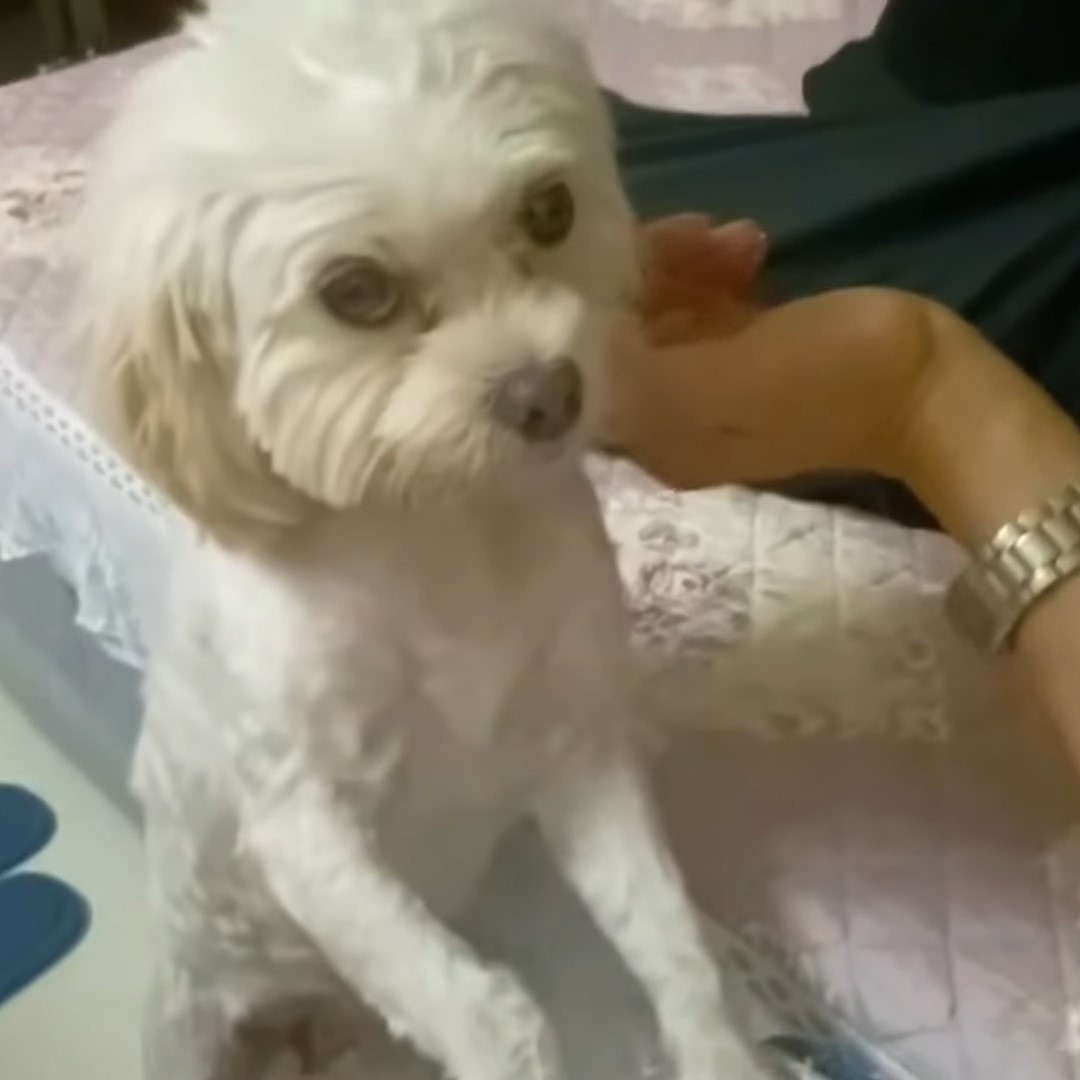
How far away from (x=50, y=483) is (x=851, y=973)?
613mm

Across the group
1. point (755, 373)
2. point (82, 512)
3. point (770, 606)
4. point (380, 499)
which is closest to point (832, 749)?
point (770, 606)

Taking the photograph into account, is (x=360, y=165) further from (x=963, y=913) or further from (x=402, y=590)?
(x=963, y=913)

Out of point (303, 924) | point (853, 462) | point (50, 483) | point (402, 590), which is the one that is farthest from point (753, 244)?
point (50, 483)

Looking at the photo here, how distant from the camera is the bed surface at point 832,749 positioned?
839mm

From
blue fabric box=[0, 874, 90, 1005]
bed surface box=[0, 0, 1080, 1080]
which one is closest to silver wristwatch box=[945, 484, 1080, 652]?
bed surface box=[0, 0, 1080, 1080]

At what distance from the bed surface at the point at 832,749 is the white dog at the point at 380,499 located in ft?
0.32

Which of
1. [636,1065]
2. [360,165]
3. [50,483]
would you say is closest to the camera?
[360,165]

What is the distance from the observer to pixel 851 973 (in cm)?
85

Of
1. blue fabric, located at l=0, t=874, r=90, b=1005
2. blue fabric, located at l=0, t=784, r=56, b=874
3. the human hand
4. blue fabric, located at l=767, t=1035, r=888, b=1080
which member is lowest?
blue fabric, located at l=0, t=874, r=90, b=1005

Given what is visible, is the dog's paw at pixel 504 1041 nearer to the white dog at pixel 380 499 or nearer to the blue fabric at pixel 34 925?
the white dog at pixel 380 499

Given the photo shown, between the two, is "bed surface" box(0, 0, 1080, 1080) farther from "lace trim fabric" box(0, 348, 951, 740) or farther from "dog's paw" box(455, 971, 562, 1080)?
"dog's paw" box(455, 971, 562, 1080)

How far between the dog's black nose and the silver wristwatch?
8.6 inches

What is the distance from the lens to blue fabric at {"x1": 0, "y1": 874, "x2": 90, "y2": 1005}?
1235 mm

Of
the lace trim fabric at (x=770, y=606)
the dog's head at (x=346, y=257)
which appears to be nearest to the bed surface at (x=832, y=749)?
the lace trim fabric at (x=770, y=606)
